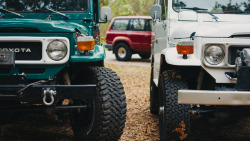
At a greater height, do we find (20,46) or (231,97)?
(20,46)

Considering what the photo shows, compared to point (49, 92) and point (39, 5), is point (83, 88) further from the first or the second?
point (39, 5)

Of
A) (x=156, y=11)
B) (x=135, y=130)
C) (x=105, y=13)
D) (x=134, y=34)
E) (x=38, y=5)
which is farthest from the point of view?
(x=134, y=34)

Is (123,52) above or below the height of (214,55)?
below

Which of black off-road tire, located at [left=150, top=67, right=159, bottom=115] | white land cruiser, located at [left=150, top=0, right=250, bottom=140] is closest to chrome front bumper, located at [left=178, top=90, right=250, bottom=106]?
white land cruiser, located at [left=150, top=0, right=250, bottom=140]

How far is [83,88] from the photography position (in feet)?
11.7

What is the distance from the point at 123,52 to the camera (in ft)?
55.1

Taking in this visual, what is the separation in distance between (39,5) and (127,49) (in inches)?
440

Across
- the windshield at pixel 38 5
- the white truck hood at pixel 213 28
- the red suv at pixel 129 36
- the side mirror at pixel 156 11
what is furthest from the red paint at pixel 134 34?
the white truck hood at pixel 213 28

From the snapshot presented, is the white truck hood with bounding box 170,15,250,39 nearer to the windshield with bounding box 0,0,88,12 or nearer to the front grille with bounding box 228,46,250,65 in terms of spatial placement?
the front grille with bounding box 228,46,250,65

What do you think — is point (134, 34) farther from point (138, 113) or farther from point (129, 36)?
point (138, 113)

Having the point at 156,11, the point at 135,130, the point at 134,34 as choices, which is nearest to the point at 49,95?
the point at 135,130

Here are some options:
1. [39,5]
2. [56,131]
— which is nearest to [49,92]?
[56,131]

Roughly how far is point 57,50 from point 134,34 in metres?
12.5

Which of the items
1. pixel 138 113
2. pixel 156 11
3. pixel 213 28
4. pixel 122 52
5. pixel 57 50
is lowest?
pixel 138 113
